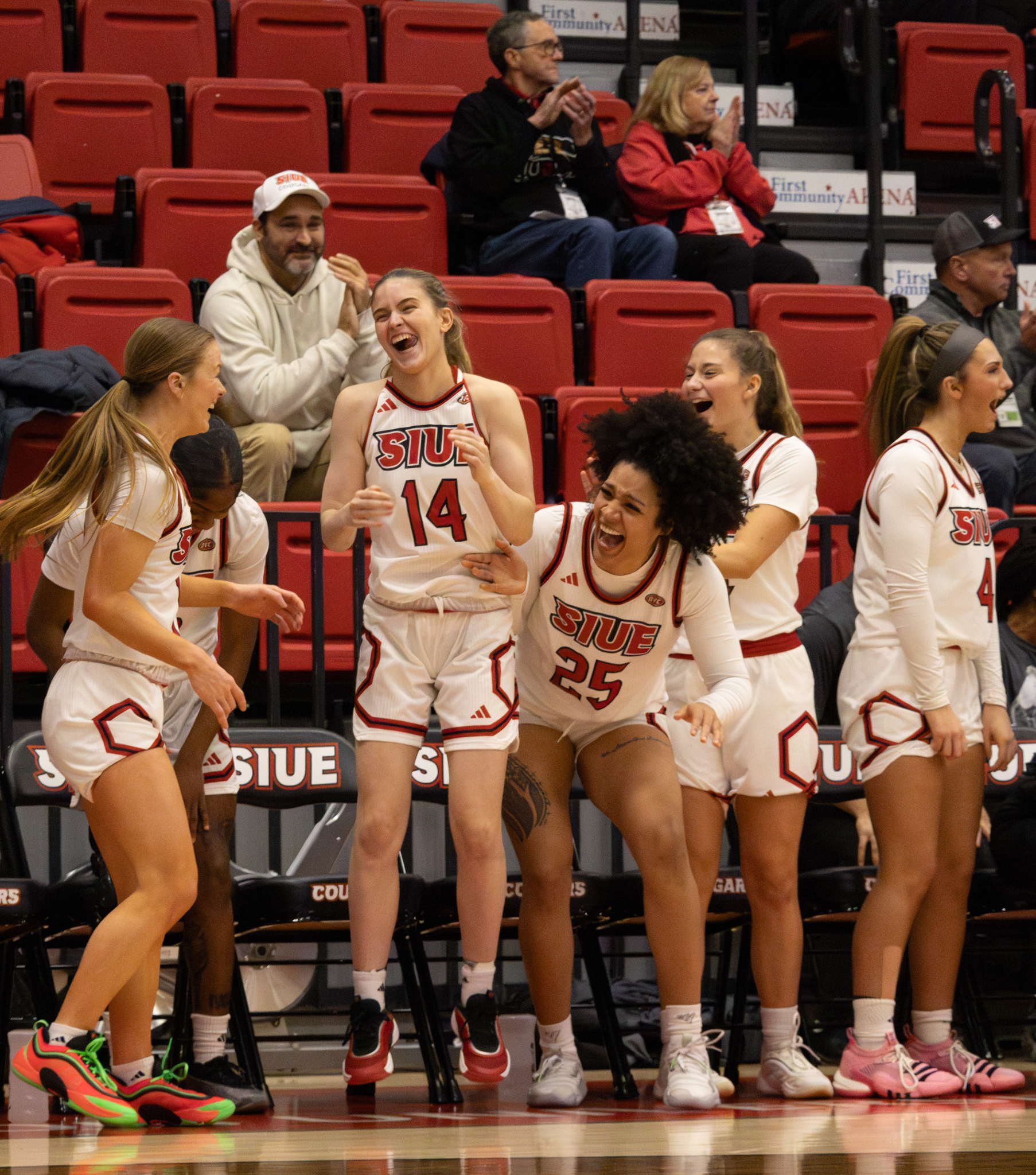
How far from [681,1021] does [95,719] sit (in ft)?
4.42

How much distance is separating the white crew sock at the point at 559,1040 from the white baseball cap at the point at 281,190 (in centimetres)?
309

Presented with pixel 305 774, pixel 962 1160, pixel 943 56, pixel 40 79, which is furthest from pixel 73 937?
pixel 943 56

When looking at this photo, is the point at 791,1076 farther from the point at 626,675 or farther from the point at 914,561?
the point at 914,561

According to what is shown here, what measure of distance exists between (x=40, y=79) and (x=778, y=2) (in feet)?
13.6

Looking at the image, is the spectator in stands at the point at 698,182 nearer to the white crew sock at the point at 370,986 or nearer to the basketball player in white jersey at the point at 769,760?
the basketball player in white jersey at the point at 769,760

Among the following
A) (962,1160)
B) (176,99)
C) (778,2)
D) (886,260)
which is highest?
(778,2)

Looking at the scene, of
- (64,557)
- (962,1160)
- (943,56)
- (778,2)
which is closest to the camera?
(962,1160)

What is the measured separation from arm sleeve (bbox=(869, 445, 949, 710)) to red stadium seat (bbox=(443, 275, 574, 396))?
239cm

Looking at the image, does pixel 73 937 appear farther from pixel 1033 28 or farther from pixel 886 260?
pixel 1033 28

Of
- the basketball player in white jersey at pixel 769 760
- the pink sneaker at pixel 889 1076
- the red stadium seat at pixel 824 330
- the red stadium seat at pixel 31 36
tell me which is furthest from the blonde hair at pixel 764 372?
the red stadium seat at pixel 31 36

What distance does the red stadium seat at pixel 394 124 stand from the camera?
7.02 metres

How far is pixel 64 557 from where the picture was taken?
330 centimetres

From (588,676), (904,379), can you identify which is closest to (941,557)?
(904,379)

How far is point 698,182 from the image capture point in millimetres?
6773
